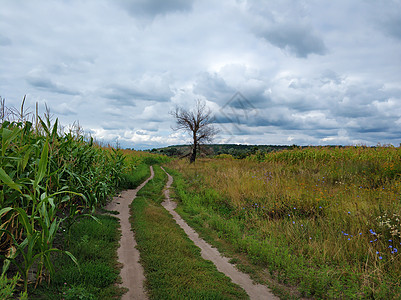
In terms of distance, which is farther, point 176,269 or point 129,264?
point 129,264

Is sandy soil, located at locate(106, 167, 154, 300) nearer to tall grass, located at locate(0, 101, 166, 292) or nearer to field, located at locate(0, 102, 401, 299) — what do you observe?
field, located at locate(0, 102, 401, 299)

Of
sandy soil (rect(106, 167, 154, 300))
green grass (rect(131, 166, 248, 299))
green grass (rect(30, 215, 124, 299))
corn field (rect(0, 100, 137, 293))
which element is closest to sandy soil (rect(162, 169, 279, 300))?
green grass (rect(131, 166, 248, 299))

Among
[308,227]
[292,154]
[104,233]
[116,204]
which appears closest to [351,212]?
[308,227]

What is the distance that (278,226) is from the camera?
635 centimetres

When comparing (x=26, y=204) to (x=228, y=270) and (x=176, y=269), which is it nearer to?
(x=176, y=269)

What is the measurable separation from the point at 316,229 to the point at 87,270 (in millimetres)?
5194

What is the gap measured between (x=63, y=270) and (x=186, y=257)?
225 centimetres

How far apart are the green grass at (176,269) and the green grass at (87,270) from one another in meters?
0.60

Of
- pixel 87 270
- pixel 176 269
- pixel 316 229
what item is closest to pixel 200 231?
pixel 176 269

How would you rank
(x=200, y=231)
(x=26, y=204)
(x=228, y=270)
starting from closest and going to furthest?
(x=26, y=204) → (x=228, y=270) → (x=200, y=231)

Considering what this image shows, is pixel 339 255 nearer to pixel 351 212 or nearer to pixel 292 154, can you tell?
pixel 351 212

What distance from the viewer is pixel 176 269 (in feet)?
14.0

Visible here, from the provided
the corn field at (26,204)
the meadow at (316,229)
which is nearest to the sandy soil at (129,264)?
the corn field at (26,204)

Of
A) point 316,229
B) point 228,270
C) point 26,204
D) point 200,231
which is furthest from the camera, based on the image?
point 200,231
